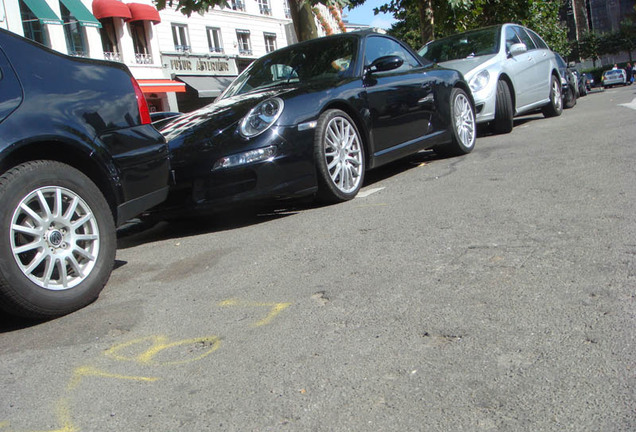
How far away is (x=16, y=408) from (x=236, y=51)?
33779 millimetres

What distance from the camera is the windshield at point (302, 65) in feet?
19.9

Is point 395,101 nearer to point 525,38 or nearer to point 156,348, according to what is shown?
point 156,348

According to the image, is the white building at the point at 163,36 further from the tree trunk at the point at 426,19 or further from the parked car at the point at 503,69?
the parked car at the point at 503,69

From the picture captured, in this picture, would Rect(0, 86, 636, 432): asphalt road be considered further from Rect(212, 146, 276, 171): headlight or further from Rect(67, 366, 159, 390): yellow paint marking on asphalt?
Rect(212, 146, 276, 171): headlight

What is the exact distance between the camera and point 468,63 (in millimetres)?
9305

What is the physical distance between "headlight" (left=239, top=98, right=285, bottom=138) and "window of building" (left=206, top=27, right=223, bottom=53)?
29.3 metres

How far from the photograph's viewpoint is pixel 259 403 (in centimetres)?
207

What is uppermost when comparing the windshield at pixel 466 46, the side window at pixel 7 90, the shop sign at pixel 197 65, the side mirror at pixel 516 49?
the shop sign at pixel 197 65

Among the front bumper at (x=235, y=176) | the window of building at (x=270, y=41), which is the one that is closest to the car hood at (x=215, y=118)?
the front bumper at (x=235, y=176)

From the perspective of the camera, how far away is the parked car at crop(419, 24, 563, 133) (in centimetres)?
900

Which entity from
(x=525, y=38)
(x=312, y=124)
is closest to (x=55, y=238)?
(x=312, y=124)

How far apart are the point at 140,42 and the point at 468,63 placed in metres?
22.6

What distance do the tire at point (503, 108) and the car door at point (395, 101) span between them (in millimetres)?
2440

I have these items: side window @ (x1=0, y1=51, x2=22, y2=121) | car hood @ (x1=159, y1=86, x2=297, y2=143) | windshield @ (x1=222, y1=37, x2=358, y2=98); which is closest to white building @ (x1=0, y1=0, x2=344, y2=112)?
windshield @ (x1=222, y1=37, x2=358, y2=98)
